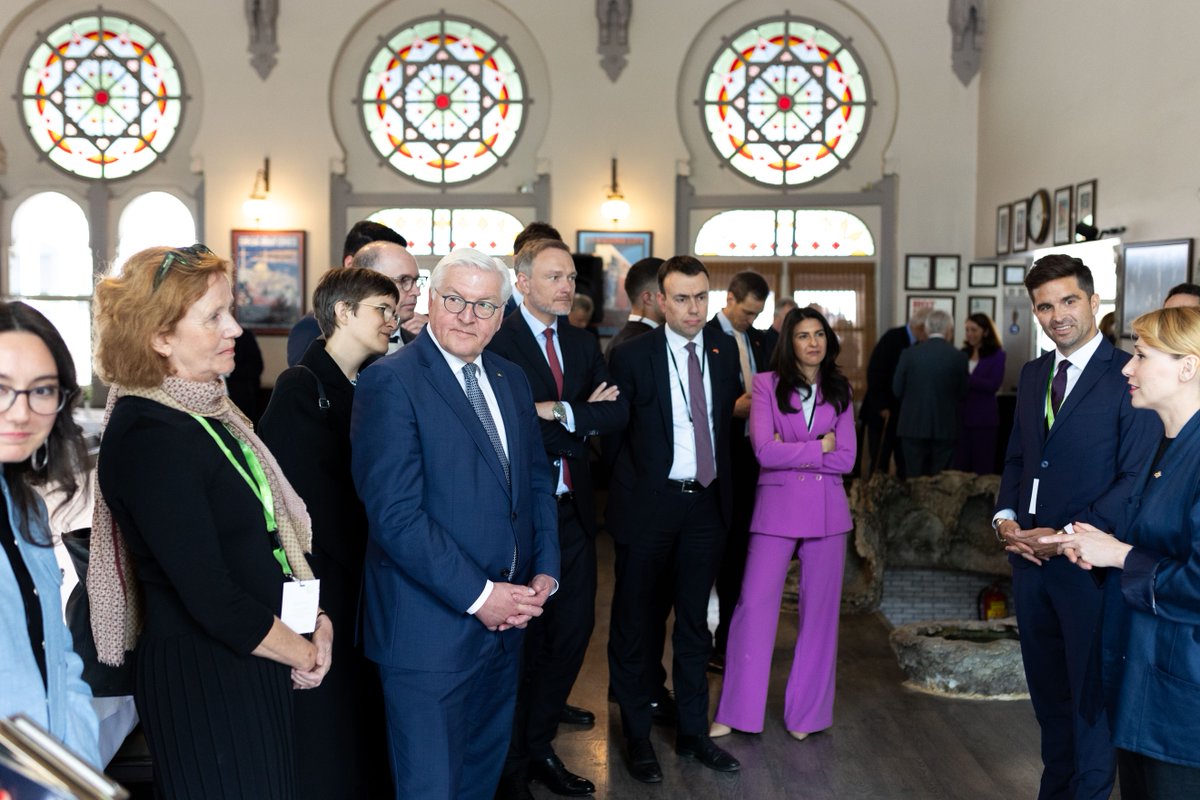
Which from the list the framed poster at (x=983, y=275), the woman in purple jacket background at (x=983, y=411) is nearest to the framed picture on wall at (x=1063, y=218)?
the woman in purple jacket background at (x=983, y=411)

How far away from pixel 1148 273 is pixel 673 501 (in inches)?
206

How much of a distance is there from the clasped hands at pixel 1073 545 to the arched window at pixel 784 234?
9.13 m

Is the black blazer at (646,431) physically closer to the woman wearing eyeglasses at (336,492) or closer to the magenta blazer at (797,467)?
the magenta blazer at (797,467)

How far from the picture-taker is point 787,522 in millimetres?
4473

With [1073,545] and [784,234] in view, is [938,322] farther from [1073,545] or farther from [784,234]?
[1073,545]

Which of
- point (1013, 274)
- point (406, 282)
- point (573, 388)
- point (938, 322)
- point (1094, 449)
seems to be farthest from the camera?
point (1013, 274)

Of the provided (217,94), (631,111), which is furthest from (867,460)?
(217,94)

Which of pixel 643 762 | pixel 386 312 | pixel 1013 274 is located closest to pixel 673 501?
pixel 643 762

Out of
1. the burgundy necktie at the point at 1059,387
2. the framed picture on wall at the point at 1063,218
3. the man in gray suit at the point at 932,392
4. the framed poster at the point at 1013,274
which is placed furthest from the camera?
the framed poster at the point at 1013,274

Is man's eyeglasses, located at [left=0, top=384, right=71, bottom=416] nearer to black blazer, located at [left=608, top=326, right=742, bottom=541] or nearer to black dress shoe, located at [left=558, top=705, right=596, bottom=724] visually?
black blazer, located at [left=608, top=326, right=742, bottom=541]

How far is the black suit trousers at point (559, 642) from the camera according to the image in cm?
398

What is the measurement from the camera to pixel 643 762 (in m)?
4.18

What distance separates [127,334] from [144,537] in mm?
398

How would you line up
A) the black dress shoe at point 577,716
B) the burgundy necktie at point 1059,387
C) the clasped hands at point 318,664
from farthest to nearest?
the black dress shoe at point 577,716 < the burgundy necktie at point 1059,387 < the clasped hands at point 318,664
